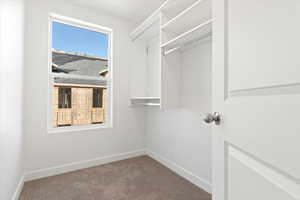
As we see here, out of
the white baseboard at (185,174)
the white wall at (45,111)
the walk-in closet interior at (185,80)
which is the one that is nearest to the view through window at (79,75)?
the white wall at (45,111)

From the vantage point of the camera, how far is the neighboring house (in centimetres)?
228

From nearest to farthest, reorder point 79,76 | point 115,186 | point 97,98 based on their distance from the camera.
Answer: point 115,186 < point 79,76 < point 97,98

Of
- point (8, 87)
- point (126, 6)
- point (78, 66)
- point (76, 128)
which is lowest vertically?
point (76, 128)

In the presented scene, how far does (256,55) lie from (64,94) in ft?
8.28

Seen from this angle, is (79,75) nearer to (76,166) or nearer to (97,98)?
(97,98)

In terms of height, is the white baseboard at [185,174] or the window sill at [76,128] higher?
the window sill at [76,128]

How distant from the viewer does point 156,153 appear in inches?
104

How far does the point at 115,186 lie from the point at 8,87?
159 centimetres

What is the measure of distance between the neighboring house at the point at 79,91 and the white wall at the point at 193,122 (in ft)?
4.19

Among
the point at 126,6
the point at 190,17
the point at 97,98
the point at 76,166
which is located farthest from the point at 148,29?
the point at 76,166

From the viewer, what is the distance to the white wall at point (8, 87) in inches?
46.0

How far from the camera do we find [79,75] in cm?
239

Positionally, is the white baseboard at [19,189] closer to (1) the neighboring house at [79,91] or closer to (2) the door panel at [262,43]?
(1) the neighboring house at [79,91]

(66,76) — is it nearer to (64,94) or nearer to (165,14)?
(64,94)
